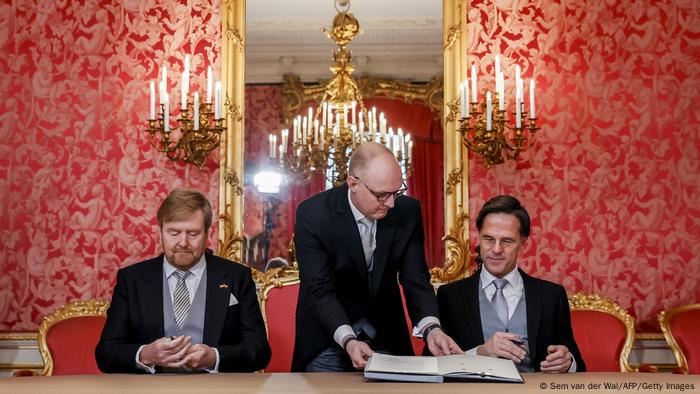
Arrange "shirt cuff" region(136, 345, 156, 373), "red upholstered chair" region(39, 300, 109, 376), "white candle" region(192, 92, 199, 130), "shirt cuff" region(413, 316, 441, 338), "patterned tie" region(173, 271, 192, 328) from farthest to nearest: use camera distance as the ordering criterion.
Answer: "white candle" region(192, 92, 199, 130), "red upholstered chair" region(39, 300, 109, 376), "patterned tie" region(173, 271, 192, 328), "shirt cuff" region(413, 316, 441, 338), "shirt cuff" region(136, 345, 156, 373)

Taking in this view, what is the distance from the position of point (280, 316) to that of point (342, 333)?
1233 mm

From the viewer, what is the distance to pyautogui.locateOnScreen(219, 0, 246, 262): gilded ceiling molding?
3.90 meters

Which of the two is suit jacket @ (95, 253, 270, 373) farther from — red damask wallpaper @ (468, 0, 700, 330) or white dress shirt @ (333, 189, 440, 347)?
red damask wallpaper @ (468, 0, 700, 330)

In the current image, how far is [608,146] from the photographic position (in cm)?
396

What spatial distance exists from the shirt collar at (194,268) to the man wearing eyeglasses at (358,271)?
1.21ft

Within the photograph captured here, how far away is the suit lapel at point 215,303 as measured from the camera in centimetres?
274

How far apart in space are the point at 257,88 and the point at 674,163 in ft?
7.31

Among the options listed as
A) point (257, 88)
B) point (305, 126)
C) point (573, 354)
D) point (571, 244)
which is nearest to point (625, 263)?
point (571, 244)

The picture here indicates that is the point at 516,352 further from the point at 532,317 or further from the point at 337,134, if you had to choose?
the point at 337,134

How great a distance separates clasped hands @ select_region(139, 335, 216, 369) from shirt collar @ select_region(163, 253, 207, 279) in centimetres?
36

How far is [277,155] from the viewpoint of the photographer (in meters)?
3.99

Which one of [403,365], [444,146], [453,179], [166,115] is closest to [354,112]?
[444,146]

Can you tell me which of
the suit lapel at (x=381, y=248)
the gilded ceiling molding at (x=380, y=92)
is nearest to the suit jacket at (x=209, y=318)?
the suit lapel at (x=381, y=248)

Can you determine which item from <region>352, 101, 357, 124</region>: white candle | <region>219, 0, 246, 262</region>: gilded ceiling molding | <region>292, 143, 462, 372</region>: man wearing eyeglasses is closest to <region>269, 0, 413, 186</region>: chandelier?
<region>352, 101, 357, 124</region>: white candle
